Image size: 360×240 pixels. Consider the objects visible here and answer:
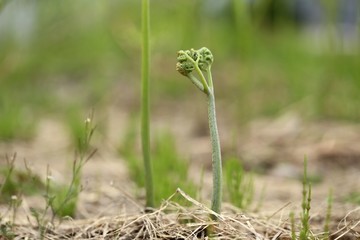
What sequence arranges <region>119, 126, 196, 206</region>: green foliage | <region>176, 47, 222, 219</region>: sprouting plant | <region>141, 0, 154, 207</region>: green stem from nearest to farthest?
<region>176, 47, 222, 219</region>: sprouting plant → <region>141, 0, 154, 207</region>: green stem → <region>119, 126, 196, 206</region>: green foliage

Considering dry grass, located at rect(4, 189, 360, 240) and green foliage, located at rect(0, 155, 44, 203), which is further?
green foliage, located at rect(0, 155, 44, 203)

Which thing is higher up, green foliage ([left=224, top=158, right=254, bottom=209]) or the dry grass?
green foliage ([left=224, top=158, right=254, bottom=209])

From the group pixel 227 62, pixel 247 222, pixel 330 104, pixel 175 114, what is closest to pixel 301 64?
pixel 227 62

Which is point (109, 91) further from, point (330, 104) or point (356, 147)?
point (356, 147)

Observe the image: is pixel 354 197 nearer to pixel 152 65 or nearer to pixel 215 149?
pixel 215 149

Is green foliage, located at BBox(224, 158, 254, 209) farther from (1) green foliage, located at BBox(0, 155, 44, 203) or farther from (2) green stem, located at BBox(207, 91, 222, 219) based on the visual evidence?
(1) green foliage, located at BBox(0, 155, 44, 203)

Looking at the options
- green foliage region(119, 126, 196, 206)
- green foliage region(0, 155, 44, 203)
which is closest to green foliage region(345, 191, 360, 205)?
green foliage region(119, 126, 196, 206)

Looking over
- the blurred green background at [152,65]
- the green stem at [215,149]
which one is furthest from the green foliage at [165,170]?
the blurred green background at [152,65]
